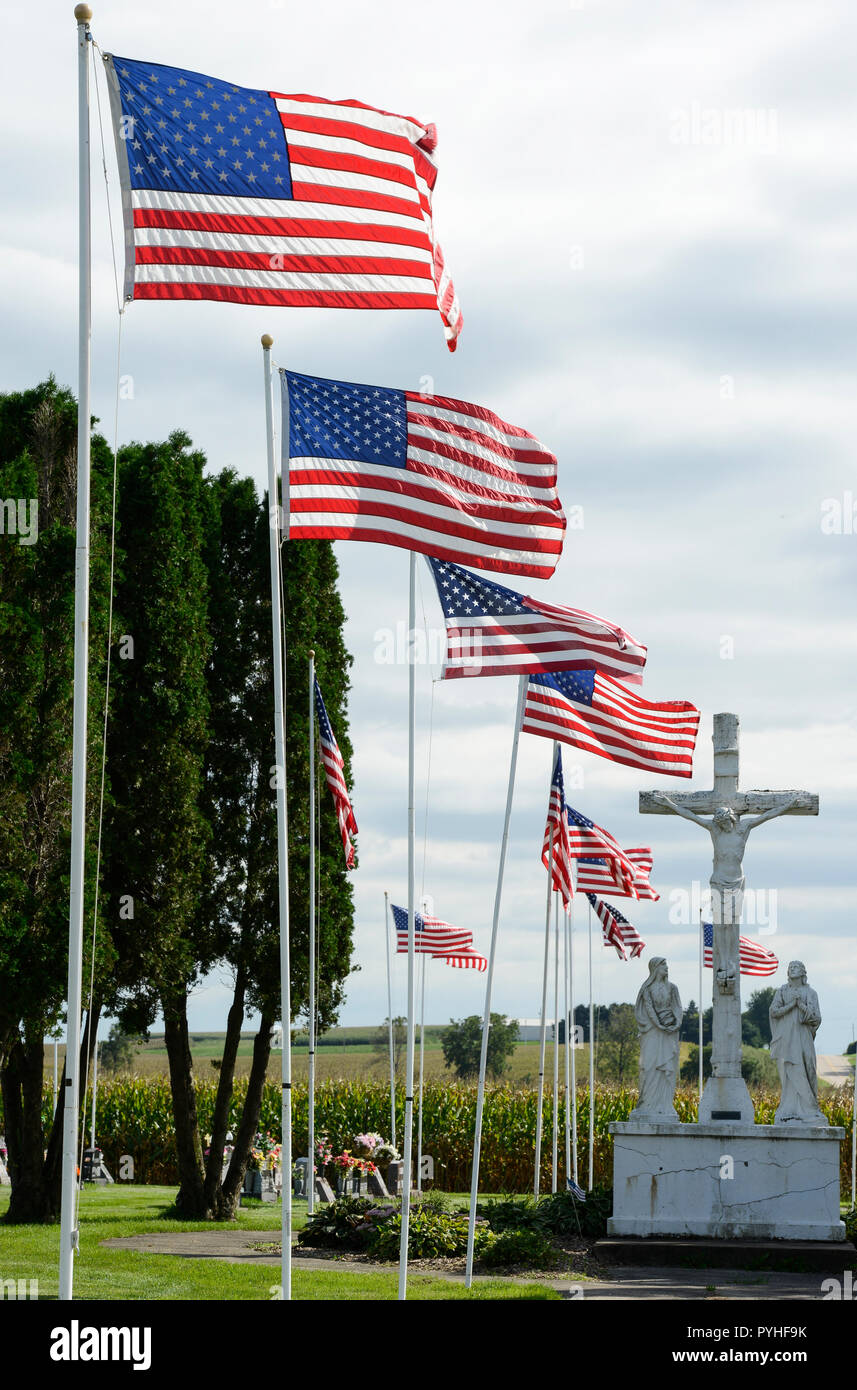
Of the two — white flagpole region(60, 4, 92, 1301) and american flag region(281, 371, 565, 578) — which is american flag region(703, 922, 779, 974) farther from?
white flagpole region(60, 4, 92, 1301)

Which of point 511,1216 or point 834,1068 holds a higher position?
point 511,1216

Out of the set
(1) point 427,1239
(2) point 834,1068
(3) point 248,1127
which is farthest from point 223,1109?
(2) point 834,1068

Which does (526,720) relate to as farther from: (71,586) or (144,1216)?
(144,1216)

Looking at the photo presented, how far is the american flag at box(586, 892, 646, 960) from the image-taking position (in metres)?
26.9

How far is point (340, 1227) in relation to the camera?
68.5 feet

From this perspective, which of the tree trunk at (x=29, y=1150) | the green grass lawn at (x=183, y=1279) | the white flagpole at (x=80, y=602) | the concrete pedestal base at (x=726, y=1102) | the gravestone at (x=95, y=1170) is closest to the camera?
the white flagpole at (x=80, y=602)

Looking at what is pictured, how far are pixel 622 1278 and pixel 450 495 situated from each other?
1091 cm

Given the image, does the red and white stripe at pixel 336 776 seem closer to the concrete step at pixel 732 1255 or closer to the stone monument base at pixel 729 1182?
the stone monument base at pixel 729 1182

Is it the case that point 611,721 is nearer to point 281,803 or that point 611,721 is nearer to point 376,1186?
point 281,803

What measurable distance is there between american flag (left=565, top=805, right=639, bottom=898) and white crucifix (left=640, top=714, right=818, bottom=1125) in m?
0.82

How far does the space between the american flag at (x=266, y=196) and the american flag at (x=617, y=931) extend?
17.6 m

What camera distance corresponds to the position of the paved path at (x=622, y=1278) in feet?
55.4

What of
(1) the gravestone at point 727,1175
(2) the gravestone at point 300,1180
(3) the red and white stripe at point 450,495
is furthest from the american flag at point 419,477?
(2) the gravestone at point 300,1180

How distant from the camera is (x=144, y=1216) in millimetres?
24828
